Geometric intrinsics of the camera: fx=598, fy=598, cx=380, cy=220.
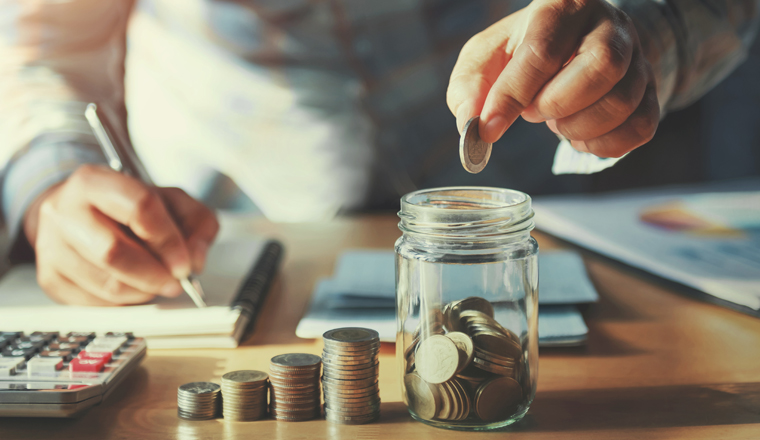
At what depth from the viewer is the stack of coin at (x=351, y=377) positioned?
0.45m

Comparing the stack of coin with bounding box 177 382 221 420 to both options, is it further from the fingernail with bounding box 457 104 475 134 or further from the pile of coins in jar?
the fingernail with bounding box 457 104 475 134

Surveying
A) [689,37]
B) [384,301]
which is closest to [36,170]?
[384,301]

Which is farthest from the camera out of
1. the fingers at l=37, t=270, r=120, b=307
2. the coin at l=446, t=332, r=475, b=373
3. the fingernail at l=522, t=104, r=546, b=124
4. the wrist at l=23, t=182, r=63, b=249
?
the wrist at l=23, t=182, r=63, b=249

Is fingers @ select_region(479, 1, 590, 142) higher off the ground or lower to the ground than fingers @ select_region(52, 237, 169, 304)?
higher

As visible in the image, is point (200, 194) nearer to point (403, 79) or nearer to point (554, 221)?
point (403, 79)

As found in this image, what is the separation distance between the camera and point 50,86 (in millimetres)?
1060

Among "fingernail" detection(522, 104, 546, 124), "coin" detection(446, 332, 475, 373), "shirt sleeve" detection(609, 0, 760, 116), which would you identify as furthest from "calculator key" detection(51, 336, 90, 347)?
"shirt sleeve" detection(609, 0, 760, 116)

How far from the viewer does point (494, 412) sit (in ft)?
1.44

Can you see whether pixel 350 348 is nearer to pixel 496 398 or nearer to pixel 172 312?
pixel 496 398

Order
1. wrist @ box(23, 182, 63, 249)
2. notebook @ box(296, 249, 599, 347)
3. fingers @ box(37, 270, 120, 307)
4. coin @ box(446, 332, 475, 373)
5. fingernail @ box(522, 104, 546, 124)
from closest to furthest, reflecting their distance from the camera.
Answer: coin @ box(446, 332, 475, 373) → fingernail @ box(522, 104, 546, 124) → notebook @ box(296, 249, 599, 347) → fingers @ box(37, 270, 120, 307) → wrist @ box(23, 182, 63, 249)

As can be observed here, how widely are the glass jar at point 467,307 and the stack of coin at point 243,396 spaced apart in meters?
0.11

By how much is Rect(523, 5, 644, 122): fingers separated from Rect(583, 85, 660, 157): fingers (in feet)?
0.08

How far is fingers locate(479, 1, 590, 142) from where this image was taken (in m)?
0.47

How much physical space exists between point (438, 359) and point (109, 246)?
444mm
